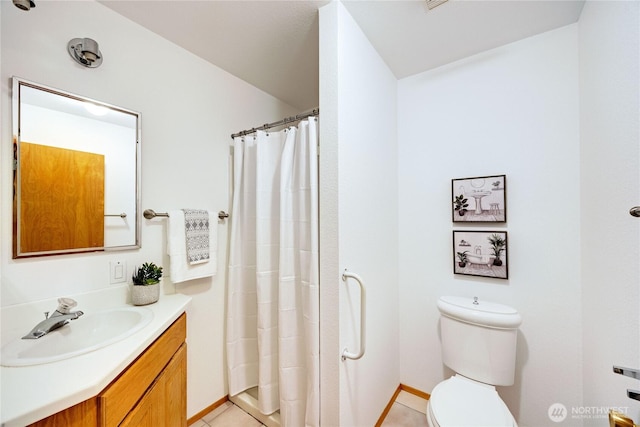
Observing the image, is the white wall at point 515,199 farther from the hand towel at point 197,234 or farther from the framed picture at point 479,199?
the hand towel at point 197,234

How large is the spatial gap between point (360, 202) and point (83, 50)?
156cm

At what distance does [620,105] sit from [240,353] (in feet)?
8.03

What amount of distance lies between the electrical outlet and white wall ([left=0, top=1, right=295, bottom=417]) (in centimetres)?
3

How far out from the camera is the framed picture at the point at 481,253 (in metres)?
1.58

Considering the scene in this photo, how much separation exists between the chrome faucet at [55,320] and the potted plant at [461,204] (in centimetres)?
213

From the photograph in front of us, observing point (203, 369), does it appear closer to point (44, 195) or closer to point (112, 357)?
point (112, 357)

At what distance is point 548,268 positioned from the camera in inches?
57.9

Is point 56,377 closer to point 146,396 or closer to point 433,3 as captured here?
point 146,396

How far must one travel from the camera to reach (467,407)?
1201 mm

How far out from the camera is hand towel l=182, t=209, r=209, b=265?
152 cm

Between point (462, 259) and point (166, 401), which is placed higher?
point (462, 259)

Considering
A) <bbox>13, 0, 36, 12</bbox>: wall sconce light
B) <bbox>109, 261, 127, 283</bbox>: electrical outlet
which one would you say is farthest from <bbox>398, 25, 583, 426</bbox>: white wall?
<bbox>13, 0, 36, 12</bbox>: wall sconce light
